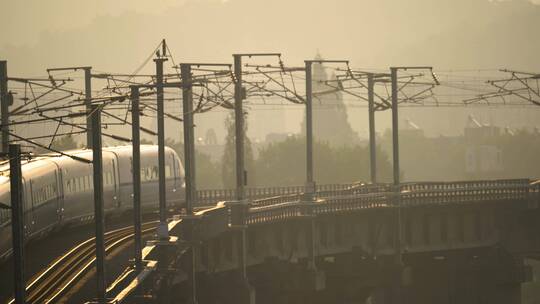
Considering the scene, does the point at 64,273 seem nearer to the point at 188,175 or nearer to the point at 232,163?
the point at 188,175

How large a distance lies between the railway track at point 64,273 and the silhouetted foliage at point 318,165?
367 ft

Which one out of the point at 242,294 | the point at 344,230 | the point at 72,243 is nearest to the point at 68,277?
the point at 72,243

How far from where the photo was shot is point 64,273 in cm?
4097

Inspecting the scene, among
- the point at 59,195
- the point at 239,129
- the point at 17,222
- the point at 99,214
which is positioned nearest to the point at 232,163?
the point at 239,129

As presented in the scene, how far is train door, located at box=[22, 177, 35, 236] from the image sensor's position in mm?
45269

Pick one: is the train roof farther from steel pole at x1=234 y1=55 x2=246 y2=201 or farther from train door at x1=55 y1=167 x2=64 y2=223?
steel pole at x1=234 y1=55 x2=246 y2=201

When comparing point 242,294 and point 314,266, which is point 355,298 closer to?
point 314,266

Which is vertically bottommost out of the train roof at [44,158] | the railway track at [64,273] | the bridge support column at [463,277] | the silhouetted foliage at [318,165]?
the bridge support column at [463,277]

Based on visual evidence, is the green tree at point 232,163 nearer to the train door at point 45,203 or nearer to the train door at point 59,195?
the train door at point 59,195

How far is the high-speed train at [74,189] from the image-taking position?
1809 inches

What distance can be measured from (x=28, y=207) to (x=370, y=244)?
2346cm

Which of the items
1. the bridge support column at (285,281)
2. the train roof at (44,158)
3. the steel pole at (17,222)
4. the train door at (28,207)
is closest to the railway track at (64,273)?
the train door at (28,207)

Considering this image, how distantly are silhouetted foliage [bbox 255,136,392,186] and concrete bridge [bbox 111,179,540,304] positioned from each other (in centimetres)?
8408

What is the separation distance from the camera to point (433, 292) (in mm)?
69312
